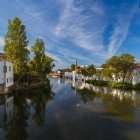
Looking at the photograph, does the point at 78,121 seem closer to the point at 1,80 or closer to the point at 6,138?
the point at 6,138

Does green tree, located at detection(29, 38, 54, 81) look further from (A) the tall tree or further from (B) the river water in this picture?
(B) the river water

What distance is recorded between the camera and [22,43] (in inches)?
2835

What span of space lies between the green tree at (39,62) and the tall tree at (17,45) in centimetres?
2029

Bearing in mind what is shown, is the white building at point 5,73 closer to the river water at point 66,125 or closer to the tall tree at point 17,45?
the tall tree at point 17,45

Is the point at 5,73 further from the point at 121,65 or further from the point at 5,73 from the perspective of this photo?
the point at 121,65

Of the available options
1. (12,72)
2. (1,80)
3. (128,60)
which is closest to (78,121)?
(1,80)

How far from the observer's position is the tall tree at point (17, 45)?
70.0 meters

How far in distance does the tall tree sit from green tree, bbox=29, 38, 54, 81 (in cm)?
2029

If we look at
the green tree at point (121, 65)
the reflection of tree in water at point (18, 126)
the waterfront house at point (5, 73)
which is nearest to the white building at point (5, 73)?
the waterfront house at point (5, 73)

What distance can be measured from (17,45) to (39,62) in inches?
1043

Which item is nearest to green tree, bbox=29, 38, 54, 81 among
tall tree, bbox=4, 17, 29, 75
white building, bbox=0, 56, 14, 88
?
tall tree, bbox=4, 17, 29, 75

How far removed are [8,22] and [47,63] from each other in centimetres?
3298

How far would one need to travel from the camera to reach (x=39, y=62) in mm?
96188

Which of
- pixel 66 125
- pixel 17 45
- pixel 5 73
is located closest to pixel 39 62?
pixel 17 45
